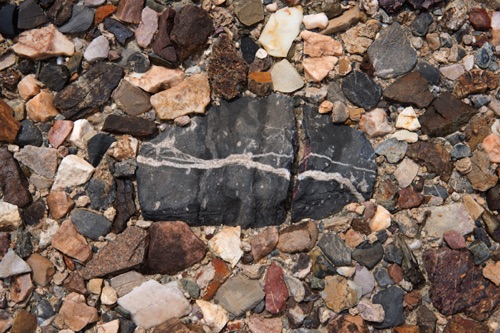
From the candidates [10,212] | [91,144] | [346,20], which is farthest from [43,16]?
[346,20]

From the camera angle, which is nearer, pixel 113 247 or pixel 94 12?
pixel 113 247

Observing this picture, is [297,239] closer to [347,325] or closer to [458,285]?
[347,325]

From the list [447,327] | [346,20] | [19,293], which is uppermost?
[346,20]

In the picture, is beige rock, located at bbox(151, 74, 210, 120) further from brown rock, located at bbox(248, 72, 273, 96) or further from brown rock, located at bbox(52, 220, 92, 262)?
brown rock, located at bbox(52, 220, 92, 262)

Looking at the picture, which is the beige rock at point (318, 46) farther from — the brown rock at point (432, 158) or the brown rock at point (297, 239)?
the brown rock at point (297, 239)

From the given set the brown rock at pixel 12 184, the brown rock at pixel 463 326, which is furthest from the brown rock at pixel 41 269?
the brown rock at pixel 463 326

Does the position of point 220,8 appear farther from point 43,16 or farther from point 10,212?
point 10,212
